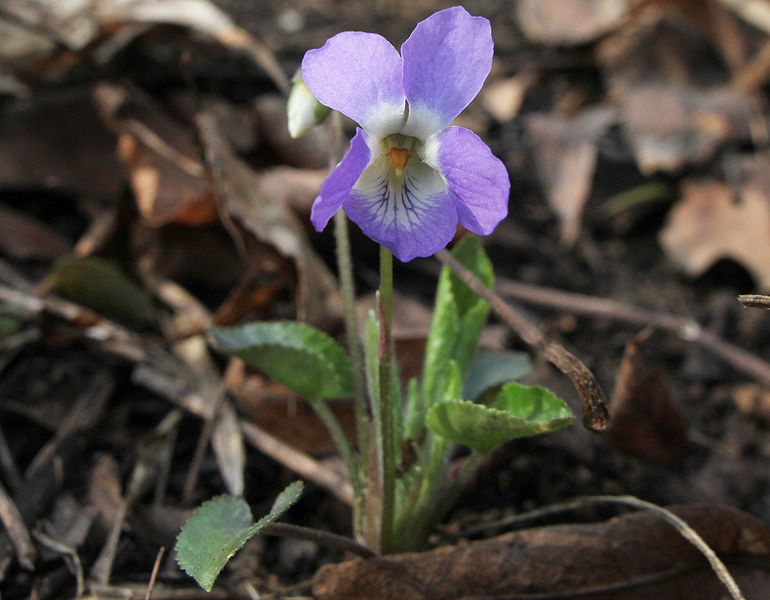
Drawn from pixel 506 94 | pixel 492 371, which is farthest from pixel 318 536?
pixel 506 94

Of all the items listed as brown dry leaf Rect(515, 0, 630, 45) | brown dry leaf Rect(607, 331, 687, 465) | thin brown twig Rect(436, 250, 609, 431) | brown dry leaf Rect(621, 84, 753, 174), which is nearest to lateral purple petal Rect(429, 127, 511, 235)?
thin brown twig Rect(436, 250, 609, 431)

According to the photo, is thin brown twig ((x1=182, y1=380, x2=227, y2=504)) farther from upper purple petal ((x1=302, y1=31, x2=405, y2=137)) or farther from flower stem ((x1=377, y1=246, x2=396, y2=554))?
upper purple petal ((x1=302, y1=31, x2=405, y2=137))

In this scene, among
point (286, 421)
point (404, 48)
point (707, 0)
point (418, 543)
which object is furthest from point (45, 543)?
point (707, 0)

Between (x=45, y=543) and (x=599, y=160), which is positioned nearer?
(x=45, y=543)

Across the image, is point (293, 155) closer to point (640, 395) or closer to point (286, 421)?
point (286, 421)

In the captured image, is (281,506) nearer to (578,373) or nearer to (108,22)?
(578,373)

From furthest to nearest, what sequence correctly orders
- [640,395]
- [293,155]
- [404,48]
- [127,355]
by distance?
[293,155]
[127,355]
[640,395]
[404,48]

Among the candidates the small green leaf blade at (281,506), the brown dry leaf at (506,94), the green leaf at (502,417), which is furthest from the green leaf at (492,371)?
the brown dry leaf at (506,94)
